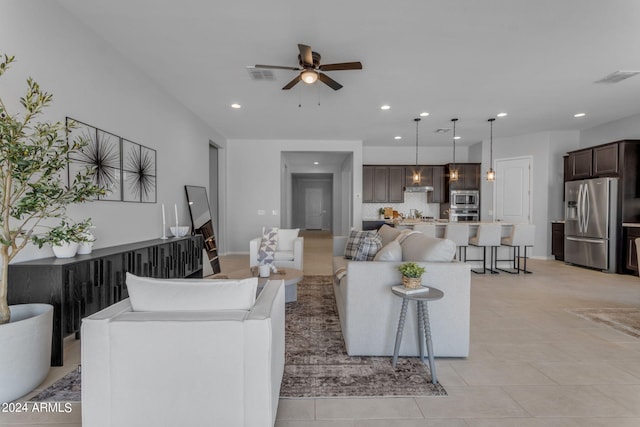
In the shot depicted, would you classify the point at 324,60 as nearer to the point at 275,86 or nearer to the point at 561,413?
the point at 275,86

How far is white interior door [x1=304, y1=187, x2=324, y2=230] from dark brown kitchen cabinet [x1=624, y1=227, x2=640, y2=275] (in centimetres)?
1162

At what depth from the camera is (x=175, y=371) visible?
4.40 feet

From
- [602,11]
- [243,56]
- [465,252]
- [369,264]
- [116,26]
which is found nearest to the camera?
[369,264]

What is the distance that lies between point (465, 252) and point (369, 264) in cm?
429

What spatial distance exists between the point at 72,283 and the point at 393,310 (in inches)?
96.3

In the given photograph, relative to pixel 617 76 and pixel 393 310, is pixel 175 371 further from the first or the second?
pixel 617 76

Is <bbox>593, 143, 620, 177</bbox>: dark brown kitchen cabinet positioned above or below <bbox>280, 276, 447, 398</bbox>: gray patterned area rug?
above

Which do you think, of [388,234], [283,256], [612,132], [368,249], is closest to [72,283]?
[368,249]

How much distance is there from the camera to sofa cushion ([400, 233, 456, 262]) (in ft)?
8.32

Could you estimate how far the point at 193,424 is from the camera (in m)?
1.35

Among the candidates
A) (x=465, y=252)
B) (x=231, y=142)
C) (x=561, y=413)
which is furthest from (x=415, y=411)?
(x=231, y=142)

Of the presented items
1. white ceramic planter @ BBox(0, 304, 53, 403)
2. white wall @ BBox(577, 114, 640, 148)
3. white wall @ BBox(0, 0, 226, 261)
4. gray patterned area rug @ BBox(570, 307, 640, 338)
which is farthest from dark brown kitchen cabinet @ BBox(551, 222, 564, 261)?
white ceramic planter @ BBox(0, 304, 53, 403)

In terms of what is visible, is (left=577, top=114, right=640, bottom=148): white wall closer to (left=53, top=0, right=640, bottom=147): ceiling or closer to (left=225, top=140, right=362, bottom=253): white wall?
(left=53, top=0, right=640, bottom=147): ceiling

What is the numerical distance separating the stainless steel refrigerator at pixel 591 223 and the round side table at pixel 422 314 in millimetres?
5476
